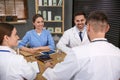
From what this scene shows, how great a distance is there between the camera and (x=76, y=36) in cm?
309

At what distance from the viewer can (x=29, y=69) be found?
1.62 metres

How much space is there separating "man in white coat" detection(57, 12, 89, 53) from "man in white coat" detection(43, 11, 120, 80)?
1.54 m

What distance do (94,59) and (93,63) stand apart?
0.03 meters

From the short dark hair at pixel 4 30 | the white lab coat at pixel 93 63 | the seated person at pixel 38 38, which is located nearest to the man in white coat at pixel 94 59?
the white lab coat at pixel 93 63

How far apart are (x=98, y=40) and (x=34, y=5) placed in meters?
3.75

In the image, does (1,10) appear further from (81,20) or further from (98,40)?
(98,40)

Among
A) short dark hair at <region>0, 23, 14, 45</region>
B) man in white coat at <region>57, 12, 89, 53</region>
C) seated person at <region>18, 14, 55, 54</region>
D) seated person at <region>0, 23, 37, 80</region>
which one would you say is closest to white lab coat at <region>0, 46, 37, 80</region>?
seated person at <region>0, 23, 37, 80</region>

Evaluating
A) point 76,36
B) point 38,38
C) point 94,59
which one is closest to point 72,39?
point 76,36

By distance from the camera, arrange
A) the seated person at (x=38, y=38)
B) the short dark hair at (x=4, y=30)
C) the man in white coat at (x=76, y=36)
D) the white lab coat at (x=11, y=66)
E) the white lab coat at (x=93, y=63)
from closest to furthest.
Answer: the white lab coat at (x=93, y=63)
the white lab coat at (x=11, y=66)
the short dark hair at (x=4, y=30)
the man in white coat at (x=76, y=36)
the seated person at (x=38, y=38)

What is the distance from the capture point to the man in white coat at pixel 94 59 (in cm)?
136

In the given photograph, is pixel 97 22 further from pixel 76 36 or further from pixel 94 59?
pixel 76 36

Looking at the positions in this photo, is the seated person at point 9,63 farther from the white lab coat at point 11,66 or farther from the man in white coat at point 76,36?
the man in white coat at point 76,36

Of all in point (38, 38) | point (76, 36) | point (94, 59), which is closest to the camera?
point (94, 59)

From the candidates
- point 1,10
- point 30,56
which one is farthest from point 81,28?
point 1,10
